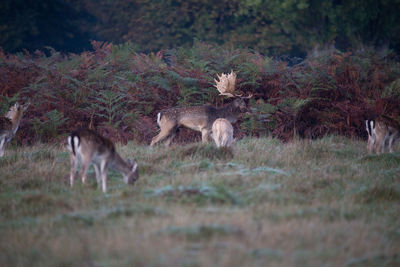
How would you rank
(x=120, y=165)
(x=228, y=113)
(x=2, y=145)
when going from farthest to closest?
(x=228, y=113) → (x=2, y=145) → (x=120, y=165)

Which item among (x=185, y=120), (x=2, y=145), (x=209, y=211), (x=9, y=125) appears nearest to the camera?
(x=209, y=211)

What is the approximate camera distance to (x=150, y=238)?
4.65 m

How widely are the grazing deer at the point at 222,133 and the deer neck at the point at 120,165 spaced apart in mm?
3220

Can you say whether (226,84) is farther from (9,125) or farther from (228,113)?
(9,125)

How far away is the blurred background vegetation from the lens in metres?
22.7

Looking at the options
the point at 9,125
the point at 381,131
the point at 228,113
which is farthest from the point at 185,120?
the point at 381,131

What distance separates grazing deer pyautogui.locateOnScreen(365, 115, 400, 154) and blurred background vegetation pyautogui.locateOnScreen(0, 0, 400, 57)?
1298 centimetres

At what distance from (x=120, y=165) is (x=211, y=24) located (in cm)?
1914

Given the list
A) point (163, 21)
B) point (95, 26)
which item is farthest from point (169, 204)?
point (95, 26)

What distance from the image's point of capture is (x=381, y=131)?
32.7 ft

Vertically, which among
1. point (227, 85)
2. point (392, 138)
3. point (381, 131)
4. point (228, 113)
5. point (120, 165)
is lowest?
point (120, 165)

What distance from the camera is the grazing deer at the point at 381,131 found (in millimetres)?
9969

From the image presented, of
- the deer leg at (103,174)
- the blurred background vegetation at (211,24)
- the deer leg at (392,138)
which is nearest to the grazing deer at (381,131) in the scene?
the deer leg at (392,138)

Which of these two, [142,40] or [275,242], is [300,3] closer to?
[142,40]
